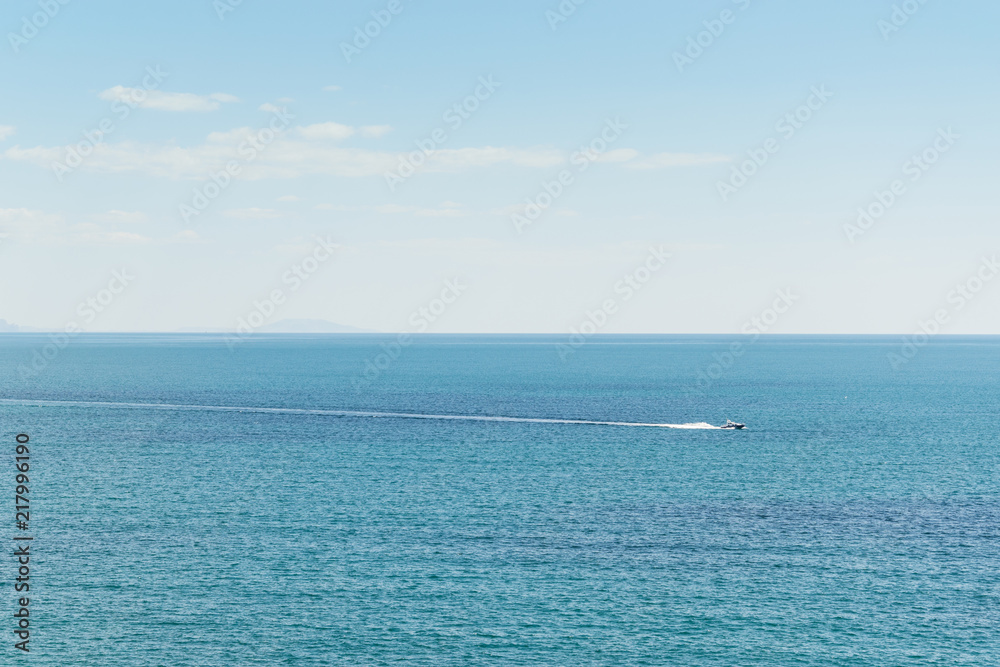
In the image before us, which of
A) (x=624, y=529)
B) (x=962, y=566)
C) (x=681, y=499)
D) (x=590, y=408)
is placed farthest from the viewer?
(x=590, y=408)

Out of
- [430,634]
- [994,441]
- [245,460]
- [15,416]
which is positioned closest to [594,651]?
[430,634]

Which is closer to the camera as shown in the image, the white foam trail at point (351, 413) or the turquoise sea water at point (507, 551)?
the turquoise sea water at point (507, 551)

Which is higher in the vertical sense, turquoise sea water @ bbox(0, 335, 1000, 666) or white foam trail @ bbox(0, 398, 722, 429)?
white foam trail @ bbox(0, 398, 722, 429)

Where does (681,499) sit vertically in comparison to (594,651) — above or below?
above

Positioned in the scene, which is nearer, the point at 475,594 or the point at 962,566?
the point at 475,594

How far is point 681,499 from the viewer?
108688 millimetres

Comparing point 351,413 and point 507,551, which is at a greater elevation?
point 351,413

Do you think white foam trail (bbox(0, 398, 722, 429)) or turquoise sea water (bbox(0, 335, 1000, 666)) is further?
white foam trail (bbox(0, 398, 722, 429))

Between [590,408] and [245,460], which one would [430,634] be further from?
[590,408]

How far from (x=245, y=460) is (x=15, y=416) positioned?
240 ft

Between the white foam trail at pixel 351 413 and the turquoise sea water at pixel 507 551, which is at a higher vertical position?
the white foam trail at pixel 351 413

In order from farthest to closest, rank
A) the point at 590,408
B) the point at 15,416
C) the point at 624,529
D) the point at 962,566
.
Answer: the point at 590,408 → the point at 15,416 → the point at 624,529 → the point at 962,566

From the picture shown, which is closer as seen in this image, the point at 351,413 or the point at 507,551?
the point at 507,551

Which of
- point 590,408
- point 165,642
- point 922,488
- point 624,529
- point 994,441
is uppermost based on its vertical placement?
point 590,408
